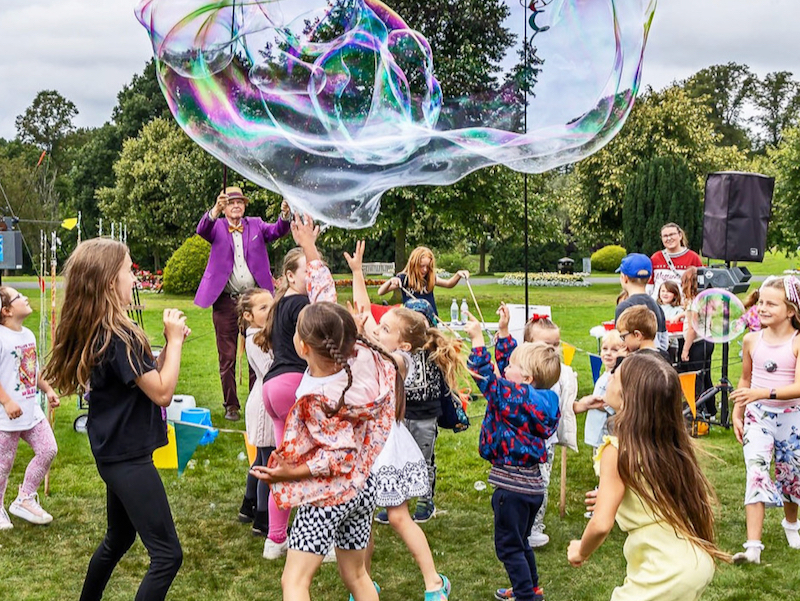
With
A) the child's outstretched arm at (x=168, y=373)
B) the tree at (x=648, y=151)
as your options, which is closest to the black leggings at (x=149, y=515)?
the child's outstretched arm at (x=168, y=373)

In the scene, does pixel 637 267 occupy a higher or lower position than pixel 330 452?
higher

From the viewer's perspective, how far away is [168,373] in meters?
3.10

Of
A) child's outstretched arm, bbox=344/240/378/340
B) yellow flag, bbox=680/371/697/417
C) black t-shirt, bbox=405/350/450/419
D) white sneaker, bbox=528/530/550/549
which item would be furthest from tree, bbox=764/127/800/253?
child's outstretched arm, bbox=344/240/378/340

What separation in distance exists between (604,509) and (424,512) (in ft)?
8.28

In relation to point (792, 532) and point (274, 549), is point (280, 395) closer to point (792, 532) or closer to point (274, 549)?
point (274, 549)

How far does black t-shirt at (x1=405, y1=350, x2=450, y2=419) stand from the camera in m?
4.47

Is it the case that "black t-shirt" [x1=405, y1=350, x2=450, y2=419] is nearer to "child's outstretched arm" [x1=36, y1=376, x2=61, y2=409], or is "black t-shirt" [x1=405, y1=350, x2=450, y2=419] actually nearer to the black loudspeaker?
"child's outstretched arm" [x1=36, y1=376, x2=61, y2=409]

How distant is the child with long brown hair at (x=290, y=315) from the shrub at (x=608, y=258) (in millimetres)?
31329

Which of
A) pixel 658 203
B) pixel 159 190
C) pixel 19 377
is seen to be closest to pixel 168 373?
pixel 19 377

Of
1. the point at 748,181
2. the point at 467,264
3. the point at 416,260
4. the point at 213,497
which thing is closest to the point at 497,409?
the point at 213,497

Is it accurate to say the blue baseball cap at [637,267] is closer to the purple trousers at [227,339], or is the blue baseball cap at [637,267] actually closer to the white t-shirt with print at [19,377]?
the purple trousers at [227,339]

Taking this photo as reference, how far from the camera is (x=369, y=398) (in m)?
3.24

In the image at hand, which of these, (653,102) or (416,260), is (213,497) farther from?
(653,102)

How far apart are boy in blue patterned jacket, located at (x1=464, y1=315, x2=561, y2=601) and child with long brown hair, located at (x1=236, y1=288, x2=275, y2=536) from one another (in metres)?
1.42
